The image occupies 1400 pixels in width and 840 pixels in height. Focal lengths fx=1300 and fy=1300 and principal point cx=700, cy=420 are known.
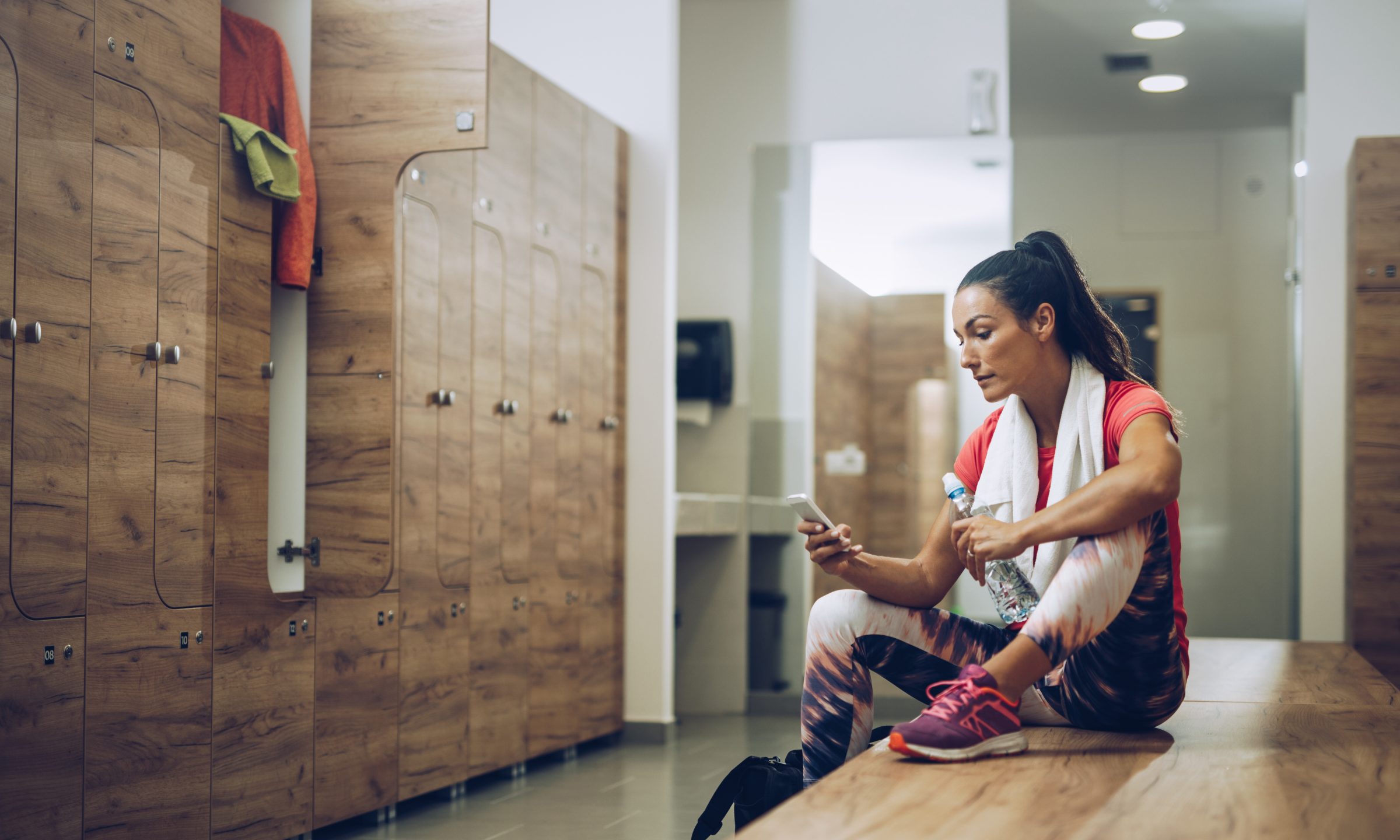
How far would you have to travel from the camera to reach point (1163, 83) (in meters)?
6.29

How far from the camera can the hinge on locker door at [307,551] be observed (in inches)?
121

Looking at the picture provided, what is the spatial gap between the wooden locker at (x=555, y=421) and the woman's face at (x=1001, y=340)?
209 cm

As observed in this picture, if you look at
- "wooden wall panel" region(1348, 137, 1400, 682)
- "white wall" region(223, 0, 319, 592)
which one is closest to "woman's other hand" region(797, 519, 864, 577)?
"white wall" region(223, 0, 319, 592)

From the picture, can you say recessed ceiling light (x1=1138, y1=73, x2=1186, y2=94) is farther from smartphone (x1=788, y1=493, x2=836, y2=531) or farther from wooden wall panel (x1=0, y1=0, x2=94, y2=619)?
wooden wall panel (x1=0, y1=0, x2=94, y2=619)

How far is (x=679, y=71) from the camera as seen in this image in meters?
5.39

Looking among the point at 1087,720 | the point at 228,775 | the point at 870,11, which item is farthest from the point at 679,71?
the point at 1087,720

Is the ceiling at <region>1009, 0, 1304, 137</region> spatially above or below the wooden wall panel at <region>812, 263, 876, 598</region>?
above

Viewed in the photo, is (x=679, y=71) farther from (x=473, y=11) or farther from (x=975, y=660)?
(x=975, y=660)

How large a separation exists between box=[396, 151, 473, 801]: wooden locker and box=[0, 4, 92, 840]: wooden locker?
103cm

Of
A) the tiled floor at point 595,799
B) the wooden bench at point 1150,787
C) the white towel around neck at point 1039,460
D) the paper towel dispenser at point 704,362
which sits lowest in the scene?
the tiled floor at point 595,799

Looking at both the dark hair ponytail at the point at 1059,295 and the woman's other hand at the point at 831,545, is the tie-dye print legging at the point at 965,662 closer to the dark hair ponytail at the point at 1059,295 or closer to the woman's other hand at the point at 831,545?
the woman's other hand at the point at 831,545

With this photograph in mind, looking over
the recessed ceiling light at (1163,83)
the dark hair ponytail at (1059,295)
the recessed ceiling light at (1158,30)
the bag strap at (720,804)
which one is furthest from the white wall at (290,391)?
the recessed ceiling light at (1163,83)

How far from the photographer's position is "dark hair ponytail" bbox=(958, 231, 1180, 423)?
2.05 m

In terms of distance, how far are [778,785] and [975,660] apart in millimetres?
372
